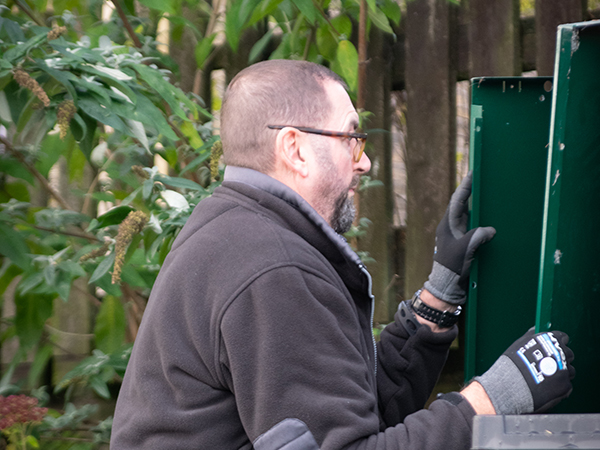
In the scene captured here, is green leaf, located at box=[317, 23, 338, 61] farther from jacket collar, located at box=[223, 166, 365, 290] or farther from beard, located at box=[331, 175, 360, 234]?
jacket collar, located at box=[223, 166, 365, 290]

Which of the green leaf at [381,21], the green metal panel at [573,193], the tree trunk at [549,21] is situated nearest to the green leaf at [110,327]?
the green leaf at [381,21]

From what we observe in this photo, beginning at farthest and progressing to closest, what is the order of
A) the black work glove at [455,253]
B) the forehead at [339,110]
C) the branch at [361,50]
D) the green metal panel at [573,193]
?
the branch at [361,50], the black work glove at [455,253], the forehead at [339,110], the green metal panel at [573,193]

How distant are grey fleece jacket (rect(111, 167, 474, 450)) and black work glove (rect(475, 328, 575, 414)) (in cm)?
8

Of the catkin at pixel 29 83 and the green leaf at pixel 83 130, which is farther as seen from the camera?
the green leaf at pixel 83 130

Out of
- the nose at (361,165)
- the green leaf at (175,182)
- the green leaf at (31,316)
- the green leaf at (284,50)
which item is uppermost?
the green leaf at (284,50)

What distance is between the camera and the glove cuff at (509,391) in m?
1.30

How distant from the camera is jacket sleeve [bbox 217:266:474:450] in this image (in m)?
1.16

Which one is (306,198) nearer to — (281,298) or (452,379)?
(281,298)

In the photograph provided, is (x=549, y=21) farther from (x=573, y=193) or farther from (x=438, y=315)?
(x=573, y=193)

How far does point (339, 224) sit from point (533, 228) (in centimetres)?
58

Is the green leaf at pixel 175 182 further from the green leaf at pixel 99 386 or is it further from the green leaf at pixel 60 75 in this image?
the green leaf at pixel 99 386

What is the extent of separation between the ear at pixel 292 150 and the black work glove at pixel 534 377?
632mm

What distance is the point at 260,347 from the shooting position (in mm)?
1169

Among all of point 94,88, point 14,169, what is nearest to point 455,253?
point 94,88
